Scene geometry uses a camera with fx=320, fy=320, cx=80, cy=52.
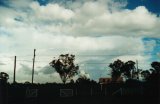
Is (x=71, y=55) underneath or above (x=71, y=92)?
above

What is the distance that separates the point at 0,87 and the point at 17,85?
3343 cm

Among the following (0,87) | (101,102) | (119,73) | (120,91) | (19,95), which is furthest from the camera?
(119,73)

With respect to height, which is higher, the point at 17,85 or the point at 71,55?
the point at 71,55

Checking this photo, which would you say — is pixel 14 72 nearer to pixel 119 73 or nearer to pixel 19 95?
pixel 19 95

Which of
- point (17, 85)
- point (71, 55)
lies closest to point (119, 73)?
point (71, 55)

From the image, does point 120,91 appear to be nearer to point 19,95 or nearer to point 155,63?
point 19,95

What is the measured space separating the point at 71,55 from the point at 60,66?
5008 millimetres

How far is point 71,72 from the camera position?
4104 inches

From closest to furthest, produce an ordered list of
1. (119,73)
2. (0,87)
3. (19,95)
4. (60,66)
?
(0,87) < (19,95) < (60,66) < (119,73)

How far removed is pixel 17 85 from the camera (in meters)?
61.0

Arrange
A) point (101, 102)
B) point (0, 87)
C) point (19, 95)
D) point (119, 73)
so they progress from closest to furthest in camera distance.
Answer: point (0, 87) → point (101, 102) → point (19, 95) → point (119, 73)

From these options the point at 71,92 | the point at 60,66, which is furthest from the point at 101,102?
the point at 60,66

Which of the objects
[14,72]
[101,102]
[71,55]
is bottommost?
[101,102]

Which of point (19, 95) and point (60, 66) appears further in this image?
point (60, 66)
